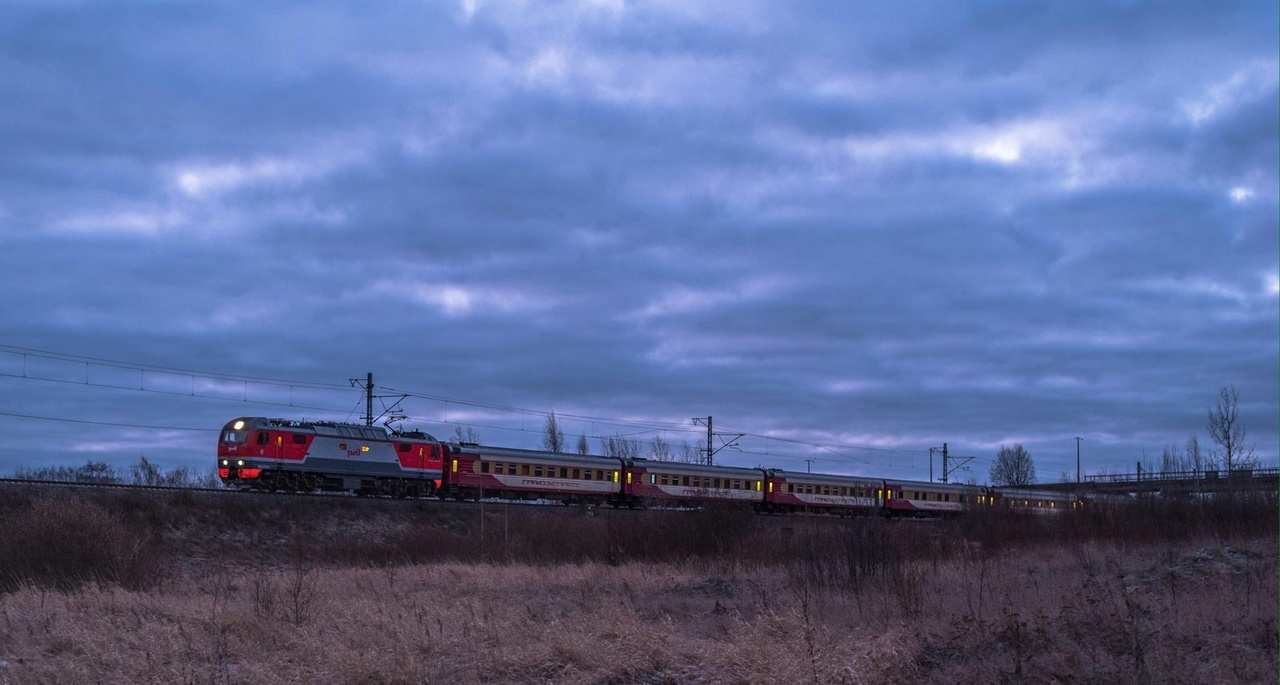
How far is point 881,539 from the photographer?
2188 cm

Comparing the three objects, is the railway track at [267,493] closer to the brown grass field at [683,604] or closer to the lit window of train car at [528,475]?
the lit window of train car at [528,475]

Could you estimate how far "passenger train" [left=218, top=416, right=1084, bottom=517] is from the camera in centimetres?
4838

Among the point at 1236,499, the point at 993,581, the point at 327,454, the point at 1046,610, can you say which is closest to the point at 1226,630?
the point at 1046,610

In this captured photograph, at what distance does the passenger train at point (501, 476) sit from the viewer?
48.4 m

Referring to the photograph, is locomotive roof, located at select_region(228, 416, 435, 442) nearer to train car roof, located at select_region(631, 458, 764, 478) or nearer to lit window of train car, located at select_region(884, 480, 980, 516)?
train car roof, located at select_region(631, 458, 764, 478)

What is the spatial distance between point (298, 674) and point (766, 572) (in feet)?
52.4

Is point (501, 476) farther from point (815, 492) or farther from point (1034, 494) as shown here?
point (1034, 494)

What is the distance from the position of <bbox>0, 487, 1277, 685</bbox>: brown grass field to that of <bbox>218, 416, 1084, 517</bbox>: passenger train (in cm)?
989

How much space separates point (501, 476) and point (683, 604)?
3563 centimetres

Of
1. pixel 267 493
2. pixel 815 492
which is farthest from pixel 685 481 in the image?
pixel 267 493

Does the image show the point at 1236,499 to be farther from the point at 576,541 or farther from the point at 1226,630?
the point at 1226,630

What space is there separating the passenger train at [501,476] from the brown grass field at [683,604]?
989 cm

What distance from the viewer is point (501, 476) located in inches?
2152

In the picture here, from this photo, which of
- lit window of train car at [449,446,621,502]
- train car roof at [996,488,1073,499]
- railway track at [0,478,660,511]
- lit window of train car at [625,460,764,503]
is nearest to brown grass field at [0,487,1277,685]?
railway track at [0,478,660,511]
